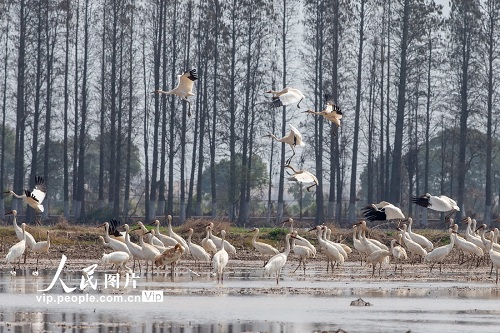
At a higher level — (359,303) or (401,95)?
(401,95)

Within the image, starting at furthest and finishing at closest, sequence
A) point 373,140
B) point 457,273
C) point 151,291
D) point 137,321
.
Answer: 1. point 373,140
2. point 457,273
3. point 151,291
4. point 137,321

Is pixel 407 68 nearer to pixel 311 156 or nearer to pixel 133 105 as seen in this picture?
pixel 311 156

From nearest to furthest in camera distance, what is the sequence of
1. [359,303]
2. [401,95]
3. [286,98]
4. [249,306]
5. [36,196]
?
1. [249,306]
2. [359,303]
3. [286,98]
4. [36,196]
5. [401,95]

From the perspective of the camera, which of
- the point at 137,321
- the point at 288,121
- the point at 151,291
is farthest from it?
the point at 288,121

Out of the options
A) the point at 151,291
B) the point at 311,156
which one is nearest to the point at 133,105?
the point at 311,156

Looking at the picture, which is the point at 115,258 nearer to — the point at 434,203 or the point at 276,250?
the point at 276,250

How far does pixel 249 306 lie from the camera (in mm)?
21438

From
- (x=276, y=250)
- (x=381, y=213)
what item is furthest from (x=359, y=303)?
(x=276, y=250)

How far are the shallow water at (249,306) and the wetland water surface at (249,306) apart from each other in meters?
0.01

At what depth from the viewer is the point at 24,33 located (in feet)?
198

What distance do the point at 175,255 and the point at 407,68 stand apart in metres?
36.1

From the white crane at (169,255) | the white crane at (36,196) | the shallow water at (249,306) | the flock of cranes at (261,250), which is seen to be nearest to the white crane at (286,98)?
the flock of cranes at (261,250)

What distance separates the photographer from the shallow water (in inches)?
738

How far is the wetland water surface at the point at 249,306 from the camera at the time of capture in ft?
61.5
